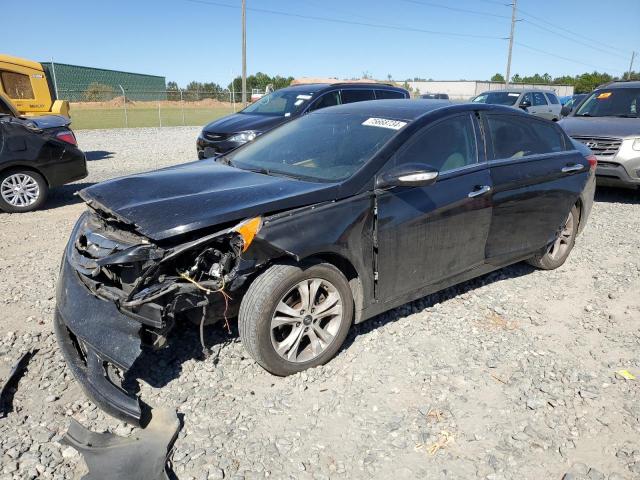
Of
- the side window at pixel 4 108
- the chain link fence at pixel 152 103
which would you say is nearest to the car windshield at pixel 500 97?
the side window at pixel 4 108

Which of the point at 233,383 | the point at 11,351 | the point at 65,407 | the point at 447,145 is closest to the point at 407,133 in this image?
the point at 447,145

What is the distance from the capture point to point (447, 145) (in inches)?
150

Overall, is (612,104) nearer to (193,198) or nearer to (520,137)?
(520,137)

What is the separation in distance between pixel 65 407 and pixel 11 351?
896 mm

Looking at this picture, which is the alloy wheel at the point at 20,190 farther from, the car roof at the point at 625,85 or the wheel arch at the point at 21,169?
the car roof at the point at 625,85

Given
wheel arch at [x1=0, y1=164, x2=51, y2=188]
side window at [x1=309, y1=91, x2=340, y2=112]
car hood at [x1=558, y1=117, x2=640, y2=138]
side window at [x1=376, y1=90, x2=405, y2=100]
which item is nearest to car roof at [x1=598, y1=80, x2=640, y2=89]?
car hood at [x1=558, y1=117, x2=640, y2=138]

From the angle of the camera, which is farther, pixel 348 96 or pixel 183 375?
pixel 348 96

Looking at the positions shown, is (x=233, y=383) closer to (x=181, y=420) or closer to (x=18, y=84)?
(x=181, y=420)

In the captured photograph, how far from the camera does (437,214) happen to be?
3600mm

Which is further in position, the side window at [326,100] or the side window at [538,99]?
the side window at [538,99]

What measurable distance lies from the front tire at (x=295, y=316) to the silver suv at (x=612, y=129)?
6.67 meters

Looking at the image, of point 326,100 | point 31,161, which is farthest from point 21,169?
point 326,100

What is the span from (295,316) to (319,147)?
1.41 meters

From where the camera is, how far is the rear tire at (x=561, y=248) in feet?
16.5
